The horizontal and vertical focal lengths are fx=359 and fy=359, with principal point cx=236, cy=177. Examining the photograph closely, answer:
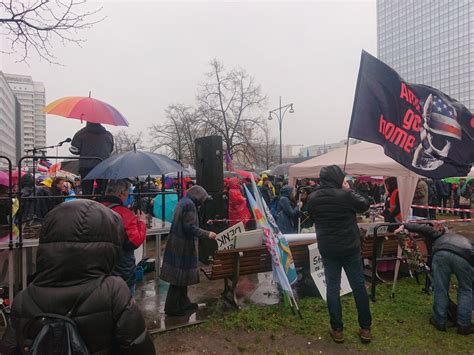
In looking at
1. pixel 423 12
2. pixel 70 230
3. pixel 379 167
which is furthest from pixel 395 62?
pixel 70 230

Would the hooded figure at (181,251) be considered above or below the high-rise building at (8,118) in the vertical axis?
below

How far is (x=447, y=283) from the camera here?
414cm

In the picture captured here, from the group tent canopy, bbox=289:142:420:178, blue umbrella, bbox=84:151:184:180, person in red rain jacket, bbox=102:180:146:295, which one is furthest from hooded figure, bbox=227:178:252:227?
person in red rain jacket, bbox=102:180:146:295

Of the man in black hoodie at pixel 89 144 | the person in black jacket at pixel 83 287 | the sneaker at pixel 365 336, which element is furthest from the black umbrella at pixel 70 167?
the person in black jacket at pixel 83 287

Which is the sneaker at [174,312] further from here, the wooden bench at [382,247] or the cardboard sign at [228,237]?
the wooden bench at [382,247]

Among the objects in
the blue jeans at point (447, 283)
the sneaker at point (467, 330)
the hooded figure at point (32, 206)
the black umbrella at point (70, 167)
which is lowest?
the sneaker at point (467, 330)

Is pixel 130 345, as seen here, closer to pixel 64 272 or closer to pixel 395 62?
pixel 64 272

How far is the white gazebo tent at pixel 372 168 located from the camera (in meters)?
6.00

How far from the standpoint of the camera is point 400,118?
14.5ft

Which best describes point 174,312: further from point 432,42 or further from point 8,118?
point 432,42

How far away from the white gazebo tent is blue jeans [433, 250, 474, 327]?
1.88 m

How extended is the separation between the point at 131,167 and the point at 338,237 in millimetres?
2373

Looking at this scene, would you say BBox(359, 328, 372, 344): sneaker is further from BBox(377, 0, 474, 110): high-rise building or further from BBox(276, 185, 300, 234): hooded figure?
BBox(377, 0, 474, 110): high-rise building

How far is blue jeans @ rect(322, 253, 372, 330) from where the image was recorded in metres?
3.82
